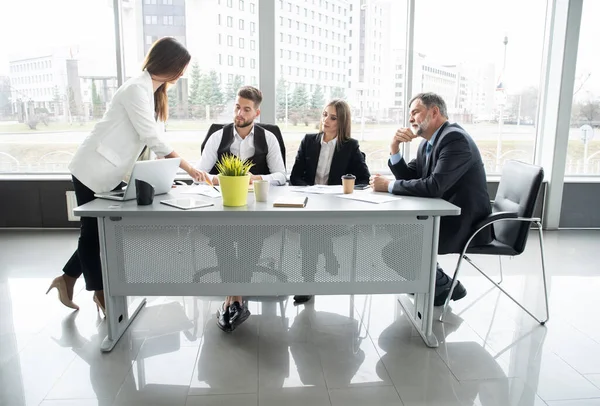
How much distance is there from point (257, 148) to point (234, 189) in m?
1.04

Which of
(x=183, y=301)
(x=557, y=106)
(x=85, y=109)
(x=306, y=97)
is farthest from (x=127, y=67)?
(x=557, y=106)

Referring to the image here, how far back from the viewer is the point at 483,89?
5.05 m

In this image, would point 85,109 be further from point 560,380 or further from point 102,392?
point 560,380

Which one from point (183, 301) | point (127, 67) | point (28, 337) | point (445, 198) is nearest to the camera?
point (28, 337)

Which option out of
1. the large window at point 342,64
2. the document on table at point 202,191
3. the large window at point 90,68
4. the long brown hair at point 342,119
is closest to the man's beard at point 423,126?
the long brown hair at point 342,119

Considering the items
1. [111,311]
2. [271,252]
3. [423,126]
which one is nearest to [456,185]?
[423,126]

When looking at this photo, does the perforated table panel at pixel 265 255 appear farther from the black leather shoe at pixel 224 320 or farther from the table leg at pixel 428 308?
the black leather shoe at pixel 224 320

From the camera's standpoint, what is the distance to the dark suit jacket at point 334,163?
10.8ft

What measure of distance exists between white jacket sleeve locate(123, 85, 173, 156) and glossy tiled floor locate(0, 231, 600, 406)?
1.06 metres

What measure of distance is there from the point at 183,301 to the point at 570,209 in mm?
4199

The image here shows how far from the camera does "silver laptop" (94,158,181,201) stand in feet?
7.69

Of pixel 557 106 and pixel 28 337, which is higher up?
pixel 557 106

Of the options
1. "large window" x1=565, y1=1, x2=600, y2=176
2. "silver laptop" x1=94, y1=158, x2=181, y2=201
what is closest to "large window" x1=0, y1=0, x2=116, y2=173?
"silver laptop" x1=94, y1=158, x2=181, y2=201

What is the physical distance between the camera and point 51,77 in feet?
15.6
